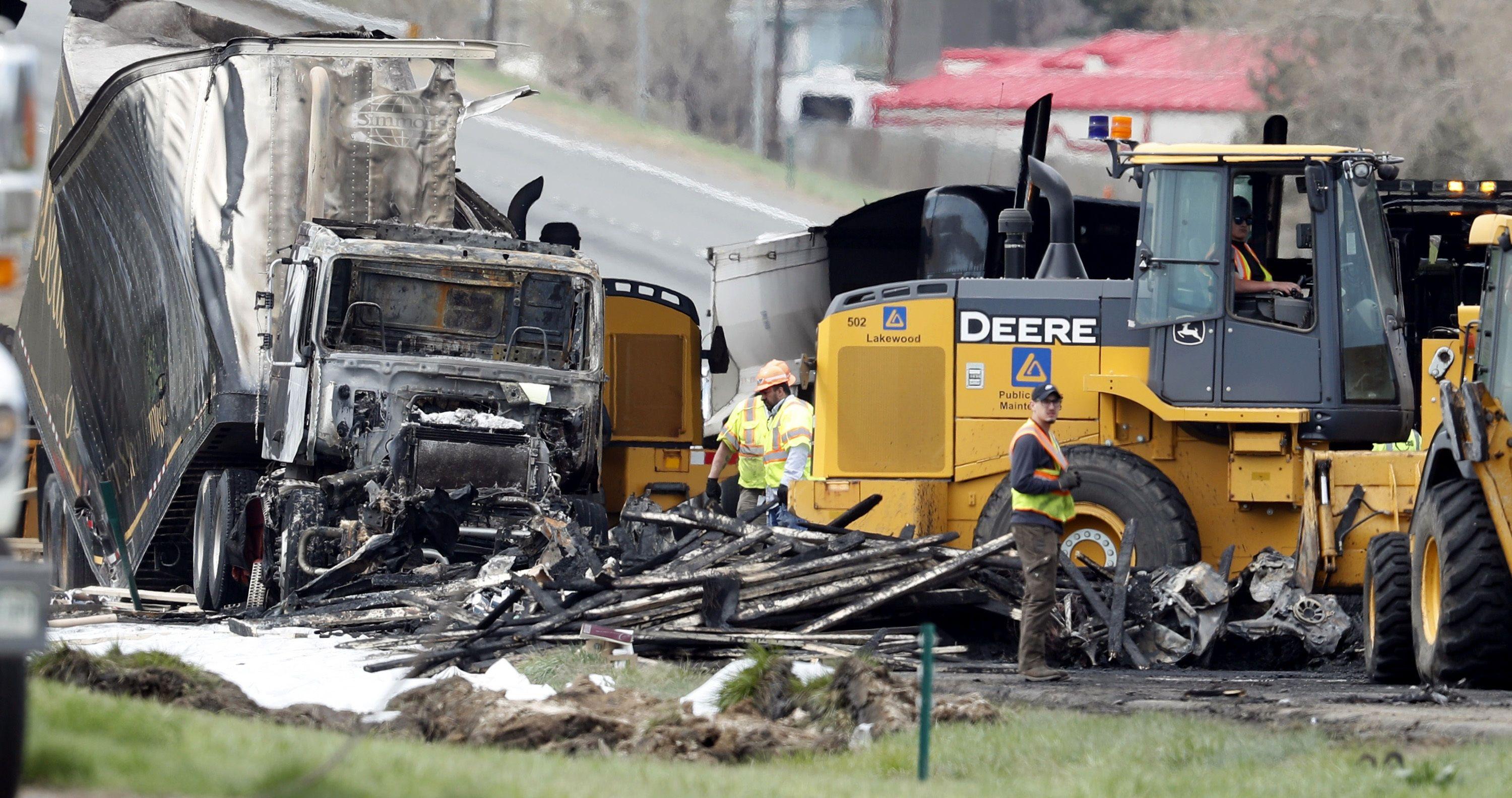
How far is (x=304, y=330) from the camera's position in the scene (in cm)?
1460

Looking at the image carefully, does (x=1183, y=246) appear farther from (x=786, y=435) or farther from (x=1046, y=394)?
(x=786, y=435)

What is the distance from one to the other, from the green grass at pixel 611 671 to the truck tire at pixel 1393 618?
3398mm

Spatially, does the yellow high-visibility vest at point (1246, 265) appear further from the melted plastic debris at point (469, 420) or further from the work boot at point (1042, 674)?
the melted plastic debris at point (469, 420)

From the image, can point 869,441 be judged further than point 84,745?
Yes

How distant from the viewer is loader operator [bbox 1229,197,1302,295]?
12.9m

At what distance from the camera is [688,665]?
34.2 ft

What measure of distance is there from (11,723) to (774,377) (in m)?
10.2

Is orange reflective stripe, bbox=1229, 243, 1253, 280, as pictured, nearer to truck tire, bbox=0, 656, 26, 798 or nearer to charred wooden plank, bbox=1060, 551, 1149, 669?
charred wooden plank, bbox=1060, 551, 1149, 669

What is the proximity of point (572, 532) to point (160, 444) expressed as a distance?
157 inches

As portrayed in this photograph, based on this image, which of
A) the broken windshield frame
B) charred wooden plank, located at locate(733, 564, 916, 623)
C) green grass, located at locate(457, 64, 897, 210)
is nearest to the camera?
charred wooden plank, located at locate(733, 564, 916, 623)

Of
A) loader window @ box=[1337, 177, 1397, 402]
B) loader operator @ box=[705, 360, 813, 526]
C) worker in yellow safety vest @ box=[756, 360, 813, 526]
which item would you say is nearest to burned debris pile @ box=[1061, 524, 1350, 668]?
loader window @ box=[1337, 177, 1397, 402]

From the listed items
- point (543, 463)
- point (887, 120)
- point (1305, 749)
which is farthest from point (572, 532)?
point (887, 120)

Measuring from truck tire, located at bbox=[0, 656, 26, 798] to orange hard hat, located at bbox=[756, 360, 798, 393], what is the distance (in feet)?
32.8

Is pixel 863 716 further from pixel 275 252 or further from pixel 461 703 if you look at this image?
pixel 275 252
